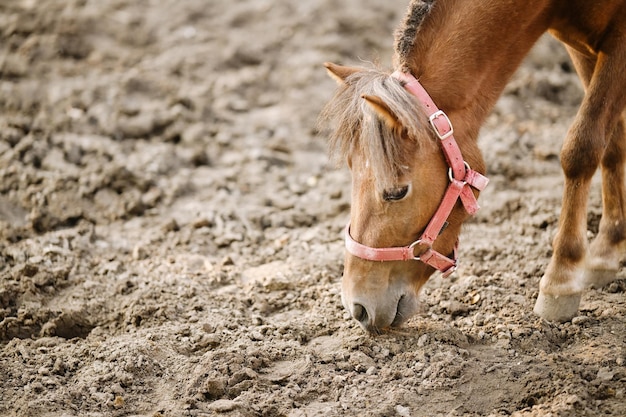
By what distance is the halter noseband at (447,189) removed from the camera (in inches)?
124

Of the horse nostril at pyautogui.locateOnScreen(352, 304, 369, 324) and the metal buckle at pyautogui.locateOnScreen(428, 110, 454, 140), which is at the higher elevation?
the metal buckle at pyautogui.locateOnScreen(428, 110, 454, 140)

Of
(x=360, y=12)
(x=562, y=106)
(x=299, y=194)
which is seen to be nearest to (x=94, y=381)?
(x=299, y=194)

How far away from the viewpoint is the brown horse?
3.14 metres

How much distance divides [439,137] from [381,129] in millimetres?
274

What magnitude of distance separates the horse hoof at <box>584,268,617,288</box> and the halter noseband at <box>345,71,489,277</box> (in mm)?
1032

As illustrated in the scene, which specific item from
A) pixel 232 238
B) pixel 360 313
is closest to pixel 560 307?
pixel 360 313

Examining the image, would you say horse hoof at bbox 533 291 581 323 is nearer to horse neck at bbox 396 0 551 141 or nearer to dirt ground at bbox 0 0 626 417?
dirt ground at bbox 0 0 626 417

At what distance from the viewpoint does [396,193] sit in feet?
10.3

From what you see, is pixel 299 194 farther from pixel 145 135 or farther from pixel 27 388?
pixel 27 388

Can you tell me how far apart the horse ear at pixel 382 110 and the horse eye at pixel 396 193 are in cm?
27

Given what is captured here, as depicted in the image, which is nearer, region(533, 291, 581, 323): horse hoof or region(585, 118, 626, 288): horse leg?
region(533, 291, 581, 323): horse hoof

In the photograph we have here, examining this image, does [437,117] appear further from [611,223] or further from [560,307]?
[611,223]

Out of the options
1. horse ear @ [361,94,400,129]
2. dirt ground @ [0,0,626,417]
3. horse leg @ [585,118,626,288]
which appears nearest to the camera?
horse ear @ [361,94,400,129]

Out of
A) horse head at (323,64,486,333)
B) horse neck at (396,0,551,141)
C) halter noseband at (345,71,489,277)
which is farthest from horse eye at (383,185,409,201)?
horse neck at (396,0,551,141)
